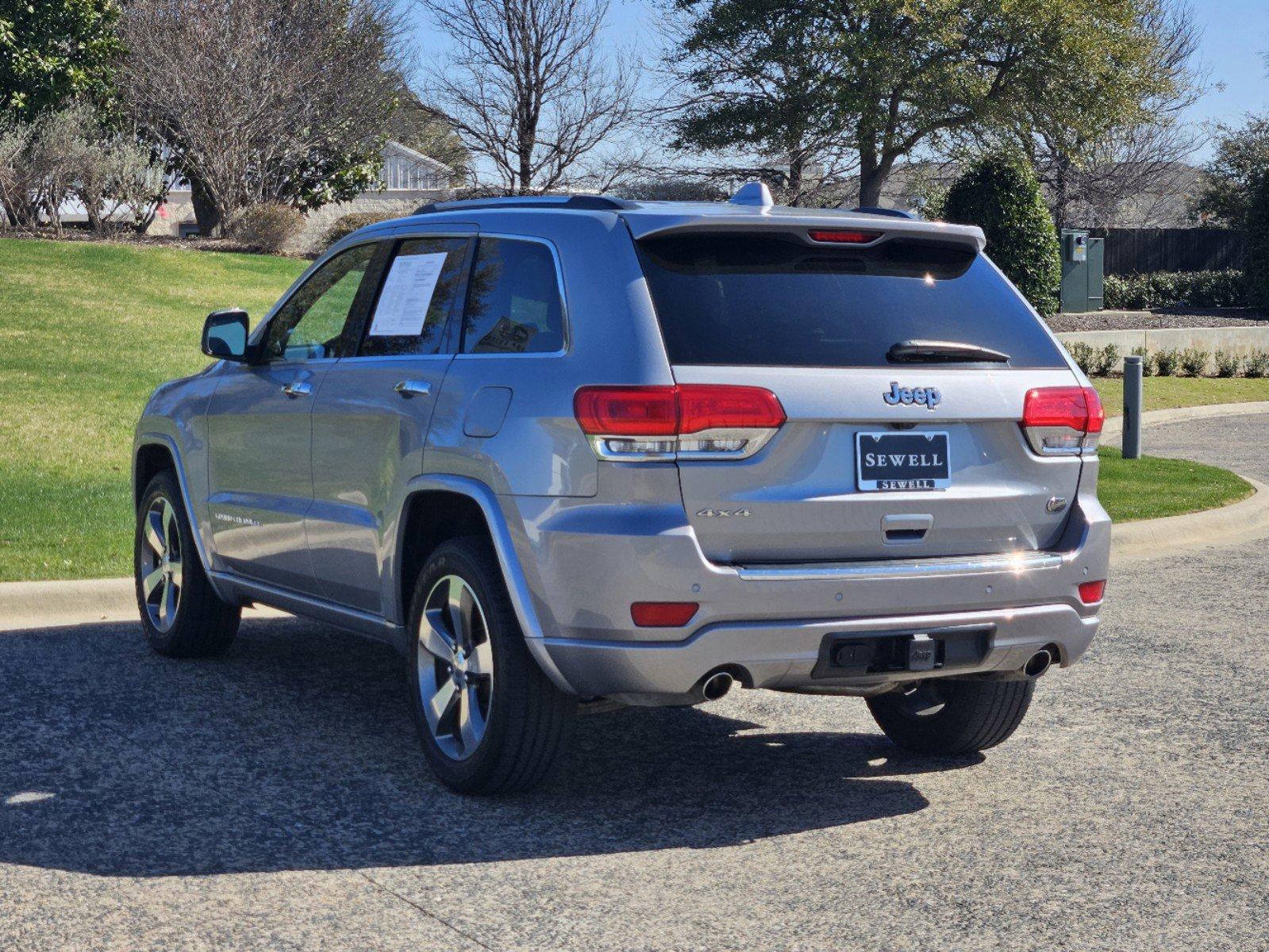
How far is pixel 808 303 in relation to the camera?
16.8 feet

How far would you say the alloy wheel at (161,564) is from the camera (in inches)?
295

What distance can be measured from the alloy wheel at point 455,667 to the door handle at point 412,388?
66 cm

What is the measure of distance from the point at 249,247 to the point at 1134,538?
28.5m

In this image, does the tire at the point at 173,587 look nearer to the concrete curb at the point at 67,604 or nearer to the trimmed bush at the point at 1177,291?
the concrete curb at the point at 67,604

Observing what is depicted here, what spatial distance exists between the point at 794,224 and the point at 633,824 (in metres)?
1.97

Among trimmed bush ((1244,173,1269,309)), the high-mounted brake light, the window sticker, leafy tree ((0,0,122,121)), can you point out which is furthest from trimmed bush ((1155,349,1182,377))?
leafy tree ((0,0,122,121))

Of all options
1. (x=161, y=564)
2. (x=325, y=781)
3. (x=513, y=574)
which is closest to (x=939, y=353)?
(x=513, y=574)

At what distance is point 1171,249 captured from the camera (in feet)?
142

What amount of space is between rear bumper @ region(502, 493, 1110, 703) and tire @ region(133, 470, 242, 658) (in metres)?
2.83

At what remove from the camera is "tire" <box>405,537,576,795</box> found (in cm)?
507

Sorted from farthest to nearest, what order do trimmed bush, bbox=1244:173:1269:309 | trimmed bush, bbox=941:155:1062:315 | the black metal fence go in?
the black metal fence → trimmed bush, bbox=1244:173:1269:309 → trimmed bush, bbox=941:155:1062:315

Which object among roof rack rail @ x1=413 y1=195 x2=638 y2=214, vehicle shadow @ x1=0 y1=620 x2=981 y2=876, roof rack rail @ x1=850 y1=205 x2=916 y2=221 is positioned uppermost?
roof rack rail @ x1=413 y1=195 x2=638 y2=214

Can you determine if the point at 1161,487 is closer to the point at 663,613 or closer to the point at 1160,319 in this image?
the point at 663,613

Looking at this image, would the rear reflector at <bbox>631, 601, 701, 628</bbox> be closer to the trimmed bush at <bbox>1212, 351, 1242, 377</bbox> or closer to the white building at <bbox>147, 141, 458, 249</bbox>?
the trimmed bush at <bbox>1212, 351, 1242, 377</bbox>
